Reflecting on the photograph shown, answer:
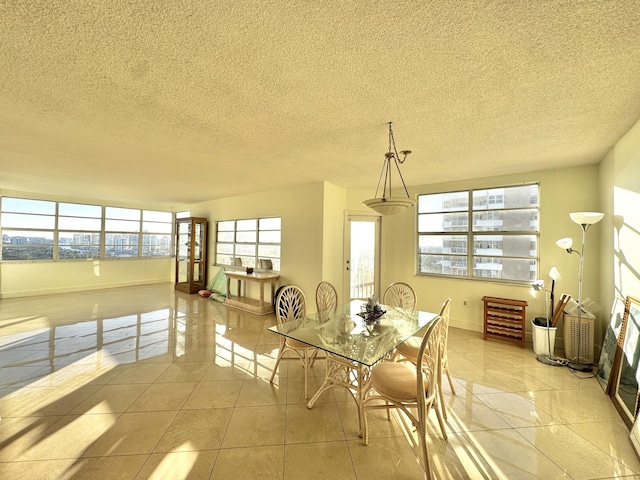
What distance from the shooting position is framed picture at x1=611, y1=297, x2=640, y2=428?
2041 millimetres

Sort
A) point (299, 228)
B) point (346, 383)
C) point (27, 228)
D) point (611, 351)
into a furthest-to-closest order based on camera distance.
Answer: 1. point (27, 228)
2. point (299, 228)
3. point (611, 351)
4. point (346, 383)

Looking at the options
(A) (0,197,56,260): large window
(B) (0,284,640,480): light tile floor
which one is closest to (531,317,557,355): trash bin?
(B) (0,284,640,480): light tile floor

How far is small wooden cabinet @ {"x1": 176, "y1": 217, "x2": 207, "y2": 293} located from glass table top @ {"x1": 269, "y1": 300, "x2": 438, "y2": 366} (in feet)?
17.8

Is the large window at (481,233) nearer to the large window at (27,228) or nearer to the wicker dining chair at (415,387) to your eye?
the wicker dining chair at (415,387)

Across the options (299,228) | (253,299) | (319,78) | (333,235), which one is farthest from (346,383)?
(253,299)

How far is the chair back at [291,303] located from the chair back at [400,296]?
4.24 ft

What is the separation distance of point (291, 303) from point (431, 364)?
150 cm

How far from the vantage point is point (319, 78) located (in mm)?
1711

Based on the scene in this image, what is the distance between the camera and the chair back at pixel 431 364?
Answer: 1.56 metres

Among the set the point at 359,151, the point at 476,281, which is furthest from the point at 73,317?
the point at 476,281

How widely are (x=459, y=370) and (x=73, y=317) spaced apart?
6463 millimetres

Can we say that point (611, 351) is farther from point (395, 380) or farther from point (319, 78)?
point (319, 78)

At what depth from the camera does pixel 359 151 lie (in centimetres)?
308

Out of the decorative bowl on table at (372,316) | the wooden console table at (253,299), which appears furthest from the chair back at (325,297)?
the wooden console table at (253,299)
